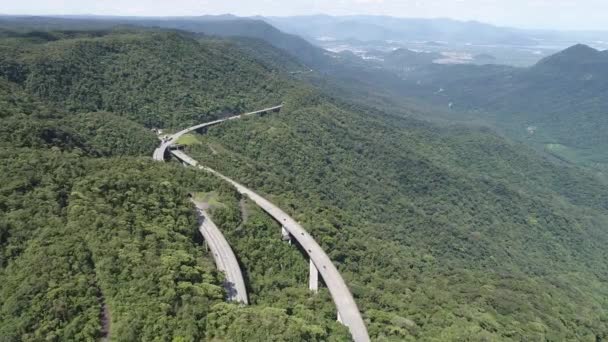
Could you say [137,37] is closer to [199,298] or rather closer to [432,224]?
[432,224]

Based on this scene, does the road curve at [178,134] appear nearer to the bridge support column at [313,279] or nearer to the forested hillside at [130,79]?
the forested hillside at [130,79]

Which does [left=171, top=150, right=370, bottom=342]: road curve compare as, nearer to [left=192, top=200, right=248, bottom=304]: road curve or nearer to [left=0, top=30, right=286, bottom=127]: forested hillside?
[left=192, top=200, right=248, bottom=304]: road curve

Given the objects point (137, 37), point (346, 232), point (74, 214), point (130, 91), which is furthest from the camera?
point (137, 37)

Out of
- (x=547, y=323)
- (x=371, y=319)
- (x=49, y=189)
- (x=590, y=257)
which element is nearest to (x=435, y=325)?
(x=371, y=319)

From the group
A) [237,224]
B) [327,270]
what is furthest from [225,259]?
[327,270]

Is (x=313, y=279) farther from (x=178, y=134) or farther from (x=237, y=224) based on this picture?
(x=178, y=134)

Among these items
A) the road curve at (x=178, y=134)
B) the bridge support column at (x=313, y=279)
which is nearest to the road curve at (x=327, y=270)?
the bridge support column at (x=313, y=279)
